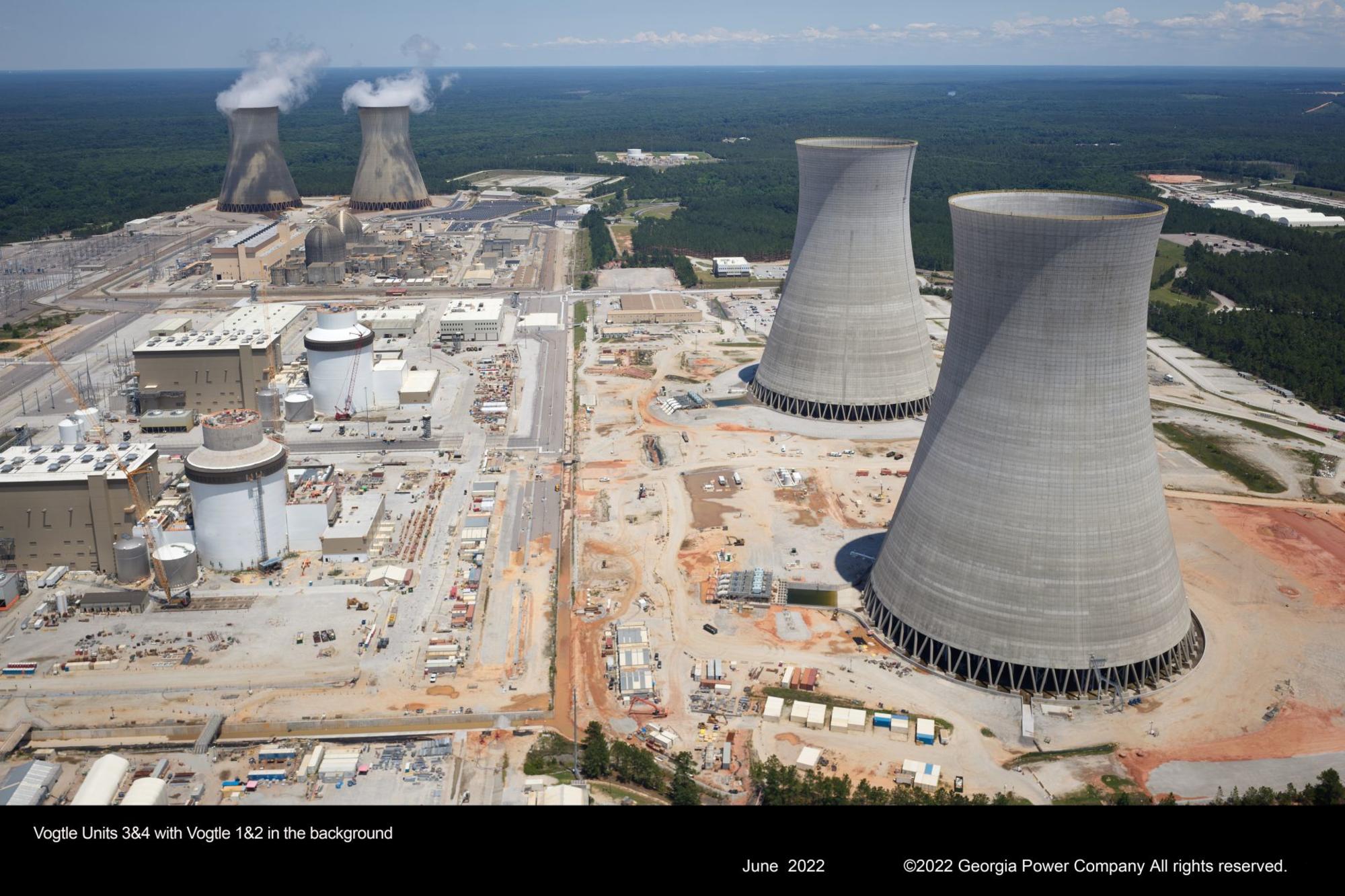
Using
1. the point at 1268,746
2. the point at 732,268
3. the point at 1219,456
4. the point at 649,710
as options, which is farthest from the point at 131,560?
the point at 732,268

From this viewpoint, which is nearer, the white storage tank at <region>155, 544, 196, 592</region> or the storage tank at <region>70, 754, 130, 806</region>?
the storage tank at <region>70, 754, 130, 806</region>

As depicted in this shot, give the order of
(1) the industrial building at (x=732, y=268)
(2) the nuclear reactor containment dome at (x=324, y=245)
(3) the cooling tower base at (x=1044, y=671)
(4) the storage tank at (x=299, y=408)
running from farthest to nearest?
1. (1) the industrial building at (x=732, y=268)
2. (2) the nuclear reactor containment dome at (x=324, y=245)
3. (4) the storage tank at (x=299, y=408)
4. (3) the cooling tower base at (x=1044, y=671)

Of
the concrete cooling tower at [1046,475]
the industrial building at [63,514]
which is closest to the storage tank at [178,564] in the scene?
the industrial building at [63,514]

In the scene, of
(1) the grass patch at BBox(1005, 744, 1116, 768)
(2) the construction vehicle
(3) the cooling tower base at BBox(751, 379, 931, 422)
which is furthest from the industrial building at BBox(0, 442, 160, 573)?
(1) the grass patch at BBox(1005, 744, 1116, 768)

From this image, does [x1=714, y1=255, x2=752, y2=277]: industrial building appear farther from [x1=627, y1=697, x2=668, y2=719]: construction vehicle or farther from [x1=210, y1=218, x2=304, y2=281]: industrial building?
[x1=627, y1=697, x2=668, y2=719]: construction vehicle

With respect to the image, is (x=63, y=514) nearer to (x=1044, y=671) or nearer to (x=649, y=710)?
(x=649, y=710)

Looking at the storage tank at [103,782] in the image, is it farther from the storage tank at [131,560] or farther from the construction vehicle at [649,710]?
the construction vehicle at [649,710]
